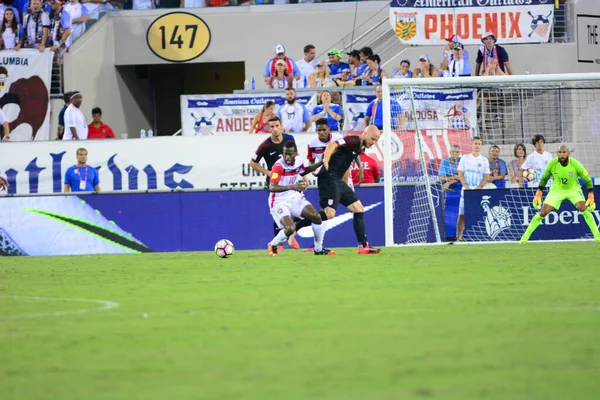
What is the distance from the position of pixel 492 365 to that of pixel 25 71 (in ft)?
72.1

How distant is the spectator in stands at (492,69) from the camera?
73.2 feet

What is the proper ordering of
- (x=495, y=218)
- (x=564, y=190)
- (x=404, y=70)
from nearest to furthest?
(x=564, y=190) → (x=495, y=218) → (x=404, y=70)

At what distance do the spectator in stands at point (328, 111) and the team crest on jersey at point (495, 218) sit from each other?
3301mm

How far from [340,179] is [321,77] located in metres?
7.32

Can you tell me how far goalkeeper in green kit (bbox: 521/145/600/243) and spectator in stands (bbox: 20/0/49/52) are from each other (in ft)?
42.9

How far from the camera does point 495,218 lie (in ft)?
62.7

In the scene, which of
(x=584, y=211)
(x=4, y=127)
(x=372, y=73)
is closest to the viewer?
(x=584, y=211)

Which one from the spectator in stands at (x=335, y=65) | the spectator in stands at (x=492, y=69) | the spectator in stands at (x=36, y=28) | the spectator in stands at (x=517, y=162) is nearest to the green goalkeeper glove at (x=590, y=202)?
the spectator in stands at (x=517, y=162)

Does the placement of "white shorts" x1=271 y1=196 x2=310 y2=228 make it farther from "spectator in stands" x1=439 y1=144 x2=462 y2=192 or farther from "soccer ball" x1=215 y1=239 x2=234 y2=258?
"spectator in stands" x1=439 y1=144 x2=462 y2=192

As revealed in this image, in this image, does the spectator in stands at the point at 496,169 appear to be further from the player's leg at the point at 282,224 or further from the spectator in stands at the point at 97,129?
the spectator in stands at the point at 97,129

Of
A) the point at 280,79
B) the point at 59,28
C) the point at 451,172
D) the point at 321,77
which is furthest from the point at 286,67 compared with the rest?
the point at 59,28

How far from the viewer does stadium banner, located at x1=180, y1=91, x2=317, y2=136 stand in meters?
21.5

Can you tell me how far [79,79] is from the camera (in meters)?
26.9

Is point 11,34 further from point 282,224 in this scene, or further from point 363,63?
point 282,224
